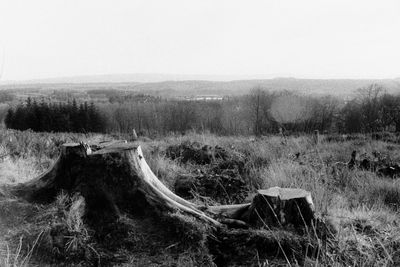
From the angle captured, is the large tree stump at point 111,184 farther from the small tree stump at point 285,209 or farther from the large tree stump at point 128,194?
the small tree stump at point 285,209

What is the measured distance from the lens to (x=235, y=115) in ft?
196

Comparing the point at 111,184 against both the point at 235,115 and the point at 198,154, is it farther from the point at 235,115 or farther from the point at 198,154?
the point at 235,115

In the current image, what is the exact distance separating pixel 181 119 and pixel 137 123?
8.07 metres

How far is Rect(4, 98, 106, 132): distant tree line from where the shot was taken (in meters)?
58.2

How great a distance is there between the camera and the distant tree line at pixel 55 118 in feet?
191

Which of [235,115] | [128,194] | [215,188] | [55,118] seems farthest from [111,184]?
[55,118]

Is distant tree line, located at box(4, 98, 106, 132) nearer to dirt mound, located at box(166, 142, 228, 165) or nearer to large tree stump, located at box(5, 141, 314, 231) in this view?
dirt mound, located at box(166, 142, 228, 165)

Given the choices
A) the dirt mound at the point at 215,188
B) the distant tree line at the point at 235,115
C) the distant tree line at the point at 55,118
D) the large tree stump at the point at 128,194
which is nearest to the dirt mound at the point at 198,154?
the dirt mound at the point at 215,188

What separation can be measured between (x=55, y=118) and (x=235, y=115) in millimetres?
28641

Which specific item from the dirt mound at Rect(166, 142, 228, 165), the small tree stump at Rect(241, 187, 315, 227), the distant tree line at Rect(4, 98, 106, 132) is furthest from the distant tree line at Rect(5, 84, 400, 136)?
the small tree stump at Rect(241, 187, 315, 227)

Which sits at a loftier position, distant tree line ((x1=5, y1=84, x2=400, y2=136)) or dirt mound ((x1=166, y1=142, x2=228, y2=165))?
dirt mound ((x1=166, y1=142, x2=228, y2=165))

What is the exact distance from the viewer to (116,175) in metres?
3.18

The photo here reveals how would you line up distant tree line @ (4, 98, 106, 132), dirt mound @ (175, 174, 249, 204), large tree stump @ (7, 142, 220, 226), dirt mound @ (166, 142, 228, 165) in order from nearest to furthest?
large tree stump @ (7, 142, 220, 226) < dirt mound @ (175, 174, 249, 204) < dirt mound @ (166, 142, 228, 165) < distant tree line @ (4, 98, 106, 132)

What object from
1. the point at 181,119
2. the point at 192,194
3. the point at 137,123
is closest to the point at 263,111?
the point at 181,119
